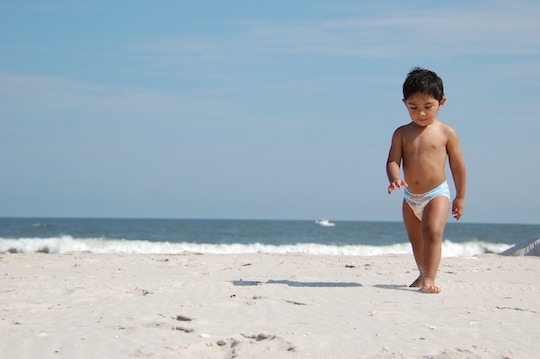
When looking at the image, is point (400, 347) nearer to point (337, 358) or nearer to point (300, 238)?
point (337, 358)

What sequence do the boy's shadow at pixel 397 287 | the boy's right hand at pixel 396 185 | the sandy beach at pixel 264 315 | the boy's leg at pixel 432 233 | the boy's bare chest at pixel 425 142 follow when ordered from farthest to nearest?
the boy's bare chest at pixel 425 142 < the boy's shadow at pixel 397 287 < the boy's leg at pixel 432 233 < the boy's right hand at pixel 396 185 < the sandy beach at pixel 264 315

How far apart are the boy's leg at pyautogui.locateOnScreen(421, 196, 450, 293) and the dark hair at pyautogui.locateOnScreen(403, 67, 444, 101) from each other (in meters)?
0.88

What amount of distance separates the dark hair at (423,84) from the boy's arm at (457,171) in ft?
1.38

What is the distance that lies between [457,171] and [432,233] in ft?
2.17

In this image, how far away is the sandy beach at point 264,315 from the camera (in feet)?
11.9

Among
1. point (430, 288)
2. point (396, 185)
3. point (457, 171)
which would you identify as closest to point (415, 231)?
point (457, 171)

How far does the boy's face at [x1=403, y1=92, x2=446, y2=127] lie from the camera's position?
5.83 metres

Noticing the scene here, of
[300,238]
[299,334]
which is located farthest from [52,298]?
[300,238]

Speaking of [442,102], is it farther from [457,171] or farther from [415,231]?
[415,231]

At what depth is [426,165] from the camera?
234 inches

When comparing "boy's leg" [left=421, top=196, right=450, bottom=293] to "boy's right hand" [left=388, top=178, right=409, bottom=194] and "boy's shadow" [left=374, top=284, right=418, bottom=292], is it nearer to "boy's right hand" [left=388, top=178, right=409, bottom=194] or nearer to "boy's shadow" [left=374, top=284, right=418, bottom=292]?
"boy's shadow" [left=374, top=284, right=418, bottom=292]

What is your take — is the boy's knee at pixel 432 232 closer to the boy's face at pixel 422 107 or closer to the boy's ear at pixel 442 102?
the boy's face at pixel 422 107

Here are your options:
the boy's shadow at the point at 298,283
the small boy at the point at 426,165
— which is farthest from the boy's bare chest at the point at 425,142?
the boy's shadow at the point at 298,283

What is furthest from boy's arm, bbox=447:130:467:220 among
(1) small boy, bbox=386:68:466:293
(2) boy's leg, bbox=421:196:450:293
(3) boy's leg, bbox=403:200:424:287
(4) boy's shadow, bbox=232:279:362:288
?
(4) boy's shadow, bbox=232:279:362:288
